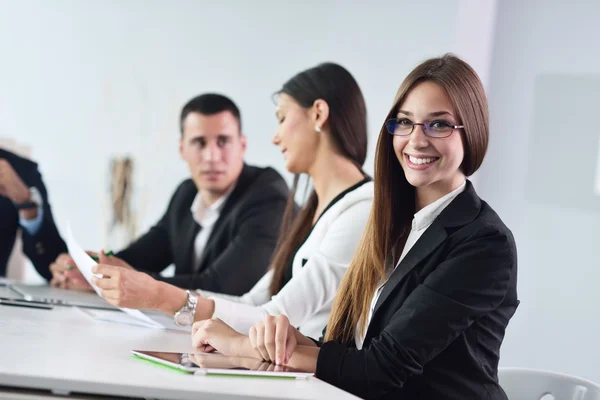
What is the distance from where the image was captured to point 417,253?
70.0 inches

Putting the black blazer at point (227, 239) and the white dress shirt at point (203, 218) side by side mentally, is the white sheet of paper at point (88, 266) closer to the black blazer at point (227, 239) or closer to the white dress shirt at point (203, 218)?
the black blazer at point (227, 239)

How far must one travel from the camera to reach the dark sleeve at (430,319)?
1.64 m

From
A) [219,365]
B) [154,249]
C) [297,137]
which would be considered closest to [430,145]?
[219,365]

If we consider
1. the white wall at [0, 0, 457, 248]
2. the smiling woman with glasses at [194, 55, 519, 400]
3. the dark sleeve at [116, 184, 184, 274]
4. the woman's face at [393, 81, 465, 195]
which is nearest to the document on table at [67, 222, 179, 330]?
the smiling woman with glasses at [194, 55, 519, 400]

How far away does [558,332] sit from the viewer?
3.97m

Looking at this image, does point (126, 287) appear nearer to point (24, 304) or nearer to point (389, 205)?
point (24, 304)

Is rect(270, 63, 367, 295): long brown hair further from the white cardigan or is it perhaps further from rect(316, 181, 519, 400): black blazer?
rect(316, 181, 519, 400): black blazer

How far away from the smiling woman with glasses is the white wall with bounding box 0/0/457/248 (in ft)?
10.1

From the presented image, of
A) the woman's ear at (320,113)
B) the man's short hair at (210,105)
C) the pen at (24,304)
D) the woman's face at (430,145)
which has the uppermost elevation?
the man's short hair at (210,105)

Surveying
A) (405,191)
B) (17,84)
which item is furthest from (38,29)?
(405,191)

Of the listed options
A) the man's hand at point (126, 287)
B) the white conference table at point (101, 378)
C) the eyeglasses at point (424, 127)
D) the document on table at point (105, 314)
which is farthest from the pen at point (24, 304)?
the eyeglasses at point (424, 127)

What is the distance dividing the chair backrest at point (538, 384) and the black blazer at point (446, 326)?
34 cm

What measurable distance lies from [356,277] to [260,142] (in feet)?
10.8

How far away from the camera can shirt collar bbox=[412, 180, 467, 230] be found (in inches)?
72.3
